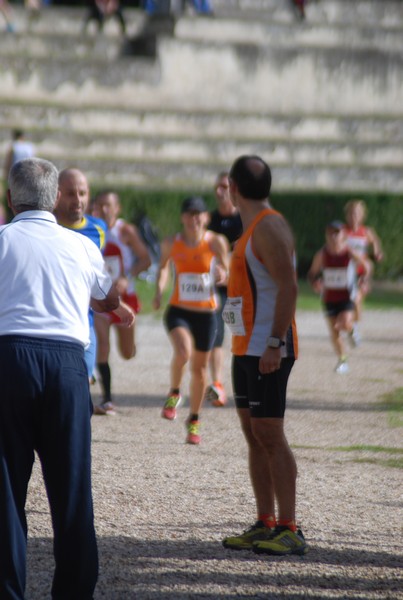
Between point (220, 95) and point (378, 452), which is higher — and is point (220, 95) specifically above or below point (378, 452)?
above

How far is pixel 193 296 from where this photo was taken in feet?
32.7

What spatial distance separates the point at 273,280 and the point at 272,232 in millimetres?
240

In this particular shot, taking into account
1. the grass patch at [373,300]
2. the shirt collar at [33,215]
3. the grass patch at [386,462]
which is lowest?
the grass patch at [373,300]

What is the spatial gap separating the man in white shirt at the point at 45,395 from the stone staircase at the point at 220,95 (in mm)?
23061

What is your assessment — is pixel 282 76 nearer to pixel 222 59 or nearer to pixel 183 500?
pixel 222 59

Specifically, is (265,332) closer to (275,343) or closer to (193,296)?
(275,343)

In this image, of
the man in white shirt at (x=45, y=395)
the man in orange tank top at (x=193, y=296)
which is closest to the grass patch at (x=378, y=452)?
the man in orange tank top at (x=193, y=296)

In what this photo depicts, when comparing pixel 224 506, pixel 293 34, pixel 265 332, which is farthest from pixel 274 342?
pixel 293 34

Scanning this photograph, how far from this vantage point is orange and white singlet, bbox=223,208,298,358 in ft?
20.0

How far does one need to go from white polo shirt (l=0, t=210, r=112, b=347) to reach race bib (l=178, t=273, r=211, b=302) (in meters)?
5.05

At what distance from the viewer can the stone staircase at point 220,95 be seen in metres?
29.2

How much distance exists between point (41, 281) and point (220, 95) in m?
28.6

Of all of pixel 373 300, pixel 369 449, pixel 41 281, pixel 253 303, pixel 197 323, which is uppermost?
pixel 41 281

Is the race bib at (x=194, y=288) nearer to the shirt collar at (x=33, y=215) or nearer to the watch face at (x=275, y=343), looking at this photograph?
the watch face at (x=275, y=343)
